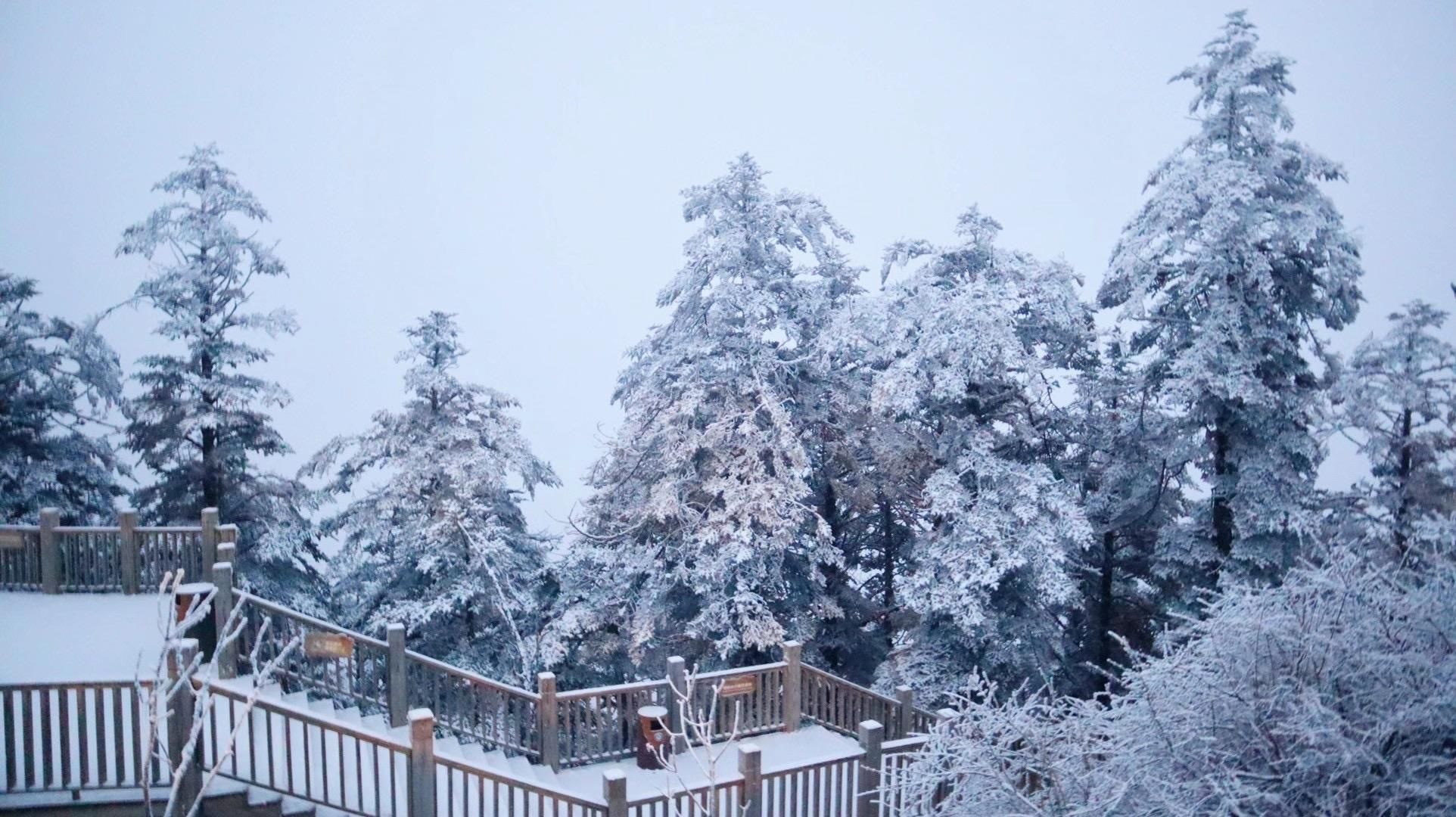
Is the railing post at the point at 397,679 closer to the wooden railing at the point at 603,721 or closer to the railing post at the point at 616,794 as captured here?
the wooden railing at the point at 603,721

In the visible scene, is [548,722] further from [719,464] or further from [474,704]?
[719,464]

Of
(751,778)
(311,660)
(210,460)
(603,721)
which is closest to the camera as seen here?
(751,778)

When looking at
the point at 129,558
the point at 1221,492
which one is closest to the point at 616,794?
the point at 129,558

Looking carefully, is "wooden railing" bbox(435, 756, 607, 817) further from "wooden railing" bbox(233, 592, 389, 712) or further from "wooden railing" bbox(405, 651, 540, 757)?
"wooden railing" bbox(233, 592, 389, 712)

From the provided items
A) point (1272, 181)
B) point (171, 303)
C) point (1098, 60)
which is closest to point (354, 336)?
point (171, 303)

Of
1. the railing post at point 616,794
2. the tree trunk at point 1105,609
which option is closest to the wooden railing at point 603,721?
the railing post at point 616,794

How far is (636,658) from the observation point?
11891 millimetres

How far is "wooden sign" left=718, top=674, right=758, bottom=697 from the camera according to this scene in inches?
373

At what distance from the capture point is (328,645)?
7.98 meters

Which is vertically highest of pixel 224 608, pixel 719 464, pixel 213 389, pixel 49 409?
pixel 213 389

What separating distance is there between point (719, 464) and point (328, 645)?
18.6ft

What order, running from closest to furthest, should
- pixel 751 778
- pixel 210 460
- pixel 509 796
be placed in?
pixel 509 796 → pixel 751 778 → pixel 210 460

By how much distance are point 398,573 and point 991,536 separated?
28.9ft

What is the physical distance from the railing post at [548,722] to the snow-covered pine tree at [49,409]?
375 inches
